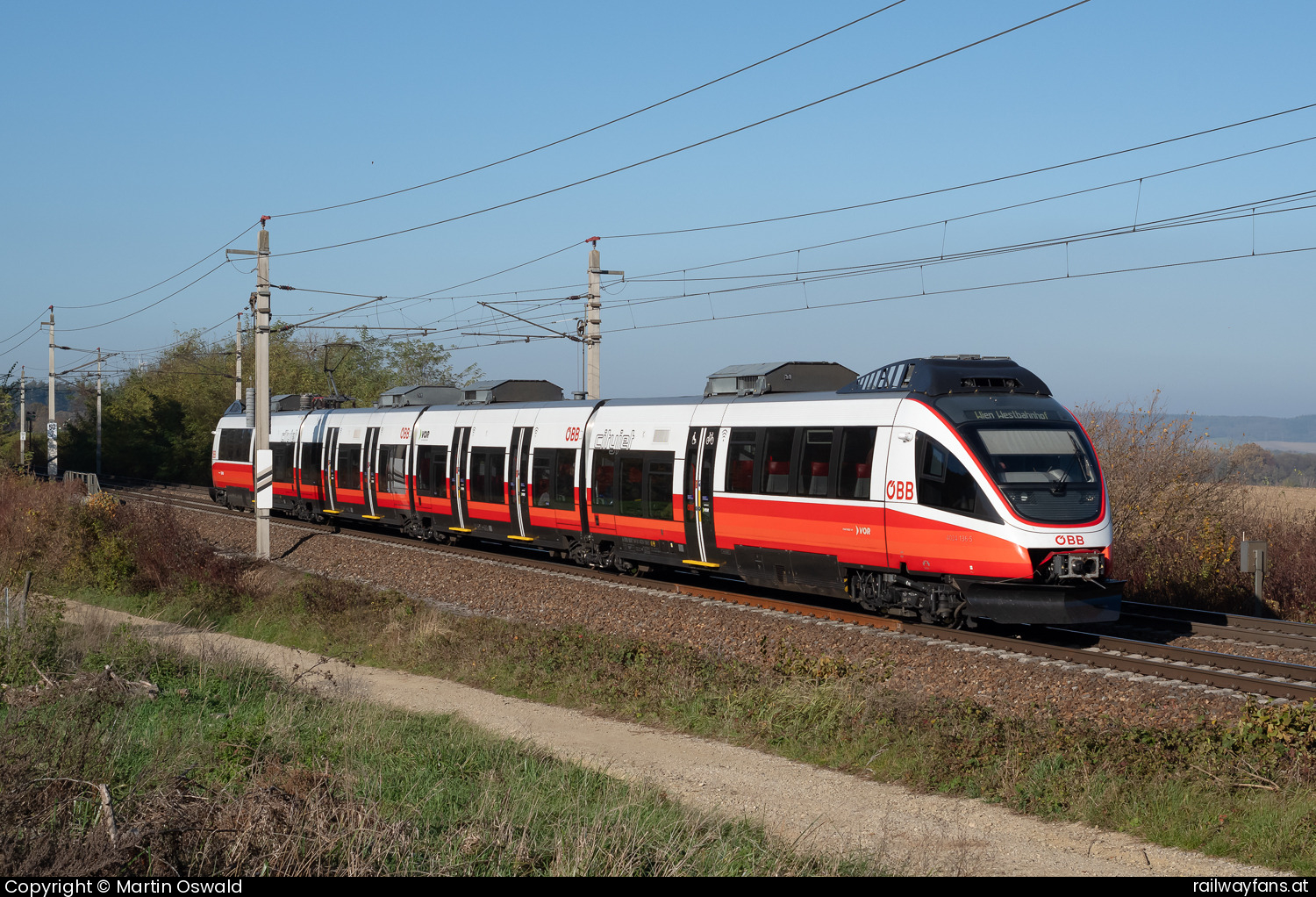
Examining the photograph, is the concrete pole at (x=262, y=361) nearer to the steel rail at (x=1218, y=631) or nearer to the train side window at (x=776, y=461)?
the train side window at (x=776, y=461)

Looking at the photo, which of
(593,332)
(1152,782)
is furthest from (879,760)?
(593,332)

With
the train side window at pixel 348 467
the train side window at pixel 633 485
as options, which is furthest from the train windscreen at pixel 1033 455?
the train side window at pixel 348 467

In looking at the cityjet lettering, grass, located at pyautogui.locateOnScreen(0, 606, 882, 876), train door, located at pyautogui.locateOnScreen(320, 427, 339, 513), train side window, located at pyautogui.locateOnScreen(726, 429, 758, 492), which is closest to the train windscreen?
train side window, located at pyautogui.locateOnScreen(726, 429, 758, 492)

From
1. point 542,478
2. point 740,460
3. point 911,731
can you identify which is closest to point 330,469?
point 542,478

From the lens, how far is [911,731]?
1071cm

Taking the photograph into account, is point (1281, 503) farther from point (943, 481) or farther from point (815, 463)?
point (943, 481)

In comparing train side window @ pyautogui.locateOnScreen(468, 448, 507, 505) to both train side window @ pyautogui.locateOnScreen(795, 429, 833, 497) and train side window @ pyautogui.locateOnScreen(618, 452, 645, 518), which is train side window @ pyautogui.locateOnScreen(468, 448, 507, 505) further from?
train side window @ pyautogui.locateOnScreen(795, 429, 833, 497)

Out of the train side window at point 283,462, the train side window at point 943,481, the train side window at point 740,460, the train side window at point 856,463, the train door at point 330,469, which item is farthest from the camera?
the train side window at point 283,462

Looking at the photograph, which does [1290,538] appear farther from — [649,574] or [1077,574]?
[649,574]

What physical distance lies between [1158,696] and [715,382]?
10.2 m

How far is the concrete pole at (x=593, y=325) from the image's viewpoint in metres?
28.6

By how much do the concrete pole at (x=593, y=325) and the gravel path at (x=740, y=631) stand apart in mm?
6255

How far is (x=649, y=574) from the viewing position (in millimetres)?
22781

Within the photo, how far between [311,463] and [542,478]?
1272 cm
